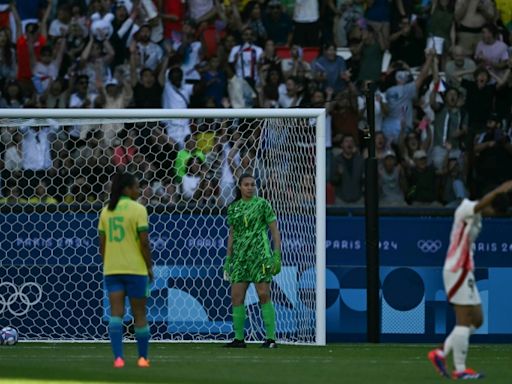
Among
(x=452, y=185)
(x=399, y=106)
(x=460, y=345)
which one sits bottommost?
(x=460, y=345)

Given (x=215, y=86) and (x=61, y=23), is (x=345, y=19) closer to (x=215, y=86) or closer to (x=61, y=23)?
(x=215, y=86)

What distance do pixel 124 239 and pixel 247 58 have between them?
27.5ft

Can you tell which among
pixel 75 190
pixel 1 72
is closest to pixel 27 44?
pixel 1 72

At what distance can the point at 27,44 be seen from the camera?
805 inches

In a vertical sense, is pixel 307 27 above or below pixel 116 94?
above

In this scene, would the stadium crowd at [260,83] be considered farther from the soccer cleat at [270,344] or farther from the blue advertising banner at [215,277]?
the soccer cleat at [270,344]

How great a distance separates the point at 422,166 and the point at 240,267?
4390mm

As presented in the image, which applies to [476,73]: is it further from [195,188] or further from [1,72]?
[1,72]

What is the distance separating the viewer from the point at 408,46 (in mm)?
20594

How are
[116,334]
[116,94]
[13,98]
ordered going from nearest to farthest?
[116,334] < [13,98] < [116,94]

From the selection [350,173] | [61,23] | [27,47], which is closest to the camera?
[350,173]

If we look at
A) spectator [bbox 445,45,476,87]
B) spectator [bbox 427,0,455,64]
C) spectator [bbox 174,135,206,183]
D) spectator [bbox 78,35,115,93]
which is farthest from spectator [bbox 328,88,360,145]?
spectator [bbox 78,35,115,93]

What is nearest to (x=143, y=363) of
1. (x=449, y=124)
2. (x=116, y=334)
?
(x=116, y=334)

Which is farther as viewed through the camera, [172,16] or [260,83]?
[172,16]
